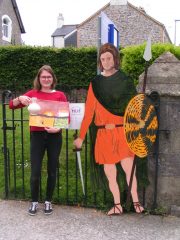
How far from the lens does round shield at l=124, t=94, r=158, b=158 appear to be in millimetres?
4047

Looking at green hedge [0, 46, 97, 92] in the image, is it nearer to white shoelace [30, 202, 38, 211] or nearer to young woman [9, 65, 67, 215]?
young woman [9, 65, 67, 215]

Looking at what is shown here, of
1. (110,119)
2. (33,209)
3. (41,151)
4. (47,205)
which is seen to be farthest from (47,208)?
(110,119)

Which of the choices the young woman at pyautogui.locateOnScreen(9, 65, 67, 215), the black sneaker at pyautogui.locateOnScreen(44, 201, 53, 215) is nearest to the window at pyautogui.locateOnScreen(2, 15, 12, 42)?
the young woman at pyautogui.locateOnScreen(9, 65, 67, 215)

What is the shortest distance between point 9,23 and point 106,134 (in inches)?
1103

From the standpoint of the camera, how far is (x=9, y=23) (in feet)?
98.6

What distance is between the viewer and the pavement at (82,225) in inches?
150

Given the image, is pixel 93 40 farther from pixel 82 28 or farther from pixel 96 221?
pixel 96 221

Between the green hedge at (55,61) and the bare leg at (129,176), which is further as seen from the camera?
the green hedge at (55,61)

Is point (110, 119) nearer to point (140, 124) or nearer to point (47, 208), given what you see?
point (140, 124)

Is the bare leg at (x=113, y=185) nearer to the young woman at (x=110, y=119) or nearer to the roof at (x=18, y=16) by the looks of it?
the young woman at (x=110, y=119)

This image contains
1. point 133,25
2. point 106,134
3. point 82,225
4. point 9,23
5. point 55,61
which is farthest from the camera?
point 133,25

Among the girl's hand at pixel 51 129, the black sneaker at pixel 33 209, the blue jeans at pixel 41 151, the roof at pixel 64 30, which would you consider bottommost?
the black sneaker at pixel 33 209

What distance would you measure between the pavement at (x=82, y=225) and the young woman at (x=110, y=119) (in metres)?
0.20

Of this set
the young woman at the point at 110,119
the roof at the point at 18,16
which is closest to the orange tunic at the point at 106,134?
the young woman at the point at 110,119
